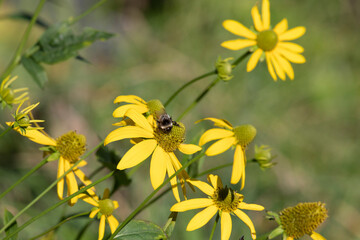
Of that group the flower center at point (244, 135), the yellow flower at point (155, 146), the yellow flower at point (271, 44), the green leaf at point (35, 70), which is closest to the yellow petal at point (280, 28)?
the yellow flower at point (271, 44)

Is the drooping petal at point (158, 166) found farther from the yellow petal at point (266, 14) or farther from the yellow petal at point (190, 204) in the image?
the yellow petal at point (266, 14)

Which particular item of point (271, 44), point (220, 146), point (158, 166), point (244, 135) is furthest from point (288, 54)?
point (158, 166)

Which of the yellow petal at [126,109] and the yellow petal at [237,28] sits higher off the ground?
the yellow petal at [237,28]

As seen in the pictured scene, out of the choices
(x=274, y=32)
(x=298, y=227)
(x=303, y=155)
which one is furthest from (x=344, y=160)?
(x=298, y=227)

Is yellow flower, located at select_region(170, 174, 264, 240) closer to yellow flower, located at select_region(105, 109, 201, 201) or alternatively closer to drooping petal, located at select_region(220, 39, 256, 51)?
yellow flower, located at select_region(105, 109, 201, 201)

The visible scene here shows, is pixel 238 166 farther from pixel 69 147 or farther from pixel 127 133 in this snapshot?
pixel 69 147

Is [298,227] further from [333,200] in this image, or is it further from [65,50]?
[333,200]
